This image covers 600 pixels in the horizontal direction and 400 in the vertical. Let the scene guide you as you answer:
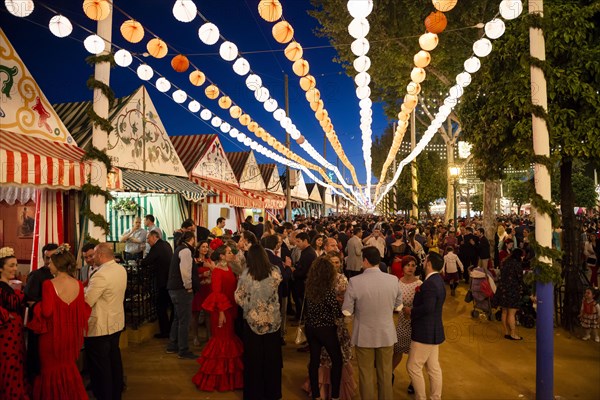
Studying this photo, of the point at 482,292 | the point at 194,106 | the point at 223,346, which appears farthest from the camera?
the point at 194,106

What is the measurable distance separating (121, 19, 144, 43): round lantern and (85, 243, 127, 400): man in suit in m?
3.98

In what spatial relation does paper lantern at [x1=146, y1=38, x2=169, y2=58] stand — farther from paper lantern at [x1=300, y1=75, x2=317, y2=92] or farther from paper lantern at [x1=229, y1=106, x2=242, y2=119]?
paper lantern at [x1=229, y1=106, x2=242, y2=119]

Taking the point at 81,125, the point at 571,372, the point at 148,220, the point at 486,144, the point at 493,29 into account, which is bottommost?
the point at 571,372

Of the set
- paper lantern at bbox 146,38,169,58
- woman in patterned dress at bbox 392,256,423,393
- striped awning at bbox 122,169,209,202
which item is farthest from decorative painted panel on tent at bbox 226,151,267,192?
woman in patterned dress at bbox 392,256,423,393

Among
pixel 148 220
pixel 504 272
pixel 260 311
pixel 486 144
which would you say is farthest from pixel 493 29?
pixel 148 220

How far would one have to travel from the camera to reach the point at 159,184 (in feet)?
36.3

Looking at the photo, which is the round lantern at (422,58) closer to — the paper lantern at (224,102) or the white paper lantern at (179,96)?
the paper lantern at (224,102)

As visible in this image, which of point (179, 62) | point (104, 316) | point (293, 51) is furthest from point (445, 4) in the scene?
point (104, 316)

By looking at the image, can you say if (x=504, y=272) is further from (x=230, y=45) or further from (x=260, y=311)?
(x=230, y=45)

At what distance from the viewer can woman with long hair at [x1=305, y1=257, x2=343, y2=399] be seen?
4.74 m

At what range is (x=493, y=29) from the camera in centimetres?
698

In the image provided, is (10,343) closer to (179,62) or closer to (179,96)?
(179,62)

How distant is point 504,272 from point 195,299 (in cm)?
551

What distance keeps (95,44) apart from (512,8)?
5841 mm
